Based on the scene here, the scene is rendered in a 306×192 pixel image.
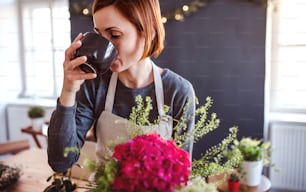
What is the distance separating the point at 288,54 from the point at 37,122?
88 cm

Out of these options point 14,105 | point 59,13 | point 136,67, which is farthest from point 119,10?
point 14,105

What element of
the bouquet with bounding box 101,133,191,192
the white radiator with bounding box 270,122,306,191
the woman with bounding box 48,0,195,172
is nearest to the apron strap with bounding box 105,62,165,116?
the woman with bounding box 48,0,195,172

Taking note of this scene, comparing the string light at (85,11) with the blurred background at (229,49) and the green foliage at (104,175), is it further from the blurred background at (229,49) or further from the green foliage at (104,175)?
the green foliage at (104,175)

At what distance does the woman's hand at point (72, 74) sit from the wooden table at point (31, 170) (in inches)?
13.0

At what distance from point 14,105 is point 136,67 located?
2.04 ft

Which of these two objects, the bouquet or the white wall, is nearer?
the bouquet

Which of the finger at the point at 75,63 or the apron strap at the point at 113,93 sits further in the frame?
the apron strap at the point at 113,93

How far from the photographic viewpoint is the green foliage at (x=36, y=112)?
40.2 inches

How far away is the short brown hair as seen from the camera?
44cm

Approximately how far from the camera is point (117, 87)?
0.53 m

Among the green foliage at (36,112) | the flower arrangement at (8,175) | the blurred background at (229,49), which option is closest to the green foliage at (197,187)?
the blurred background at (229,49)

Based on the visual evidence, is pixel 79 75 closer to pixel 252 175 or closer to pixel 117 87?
pixel 117 87

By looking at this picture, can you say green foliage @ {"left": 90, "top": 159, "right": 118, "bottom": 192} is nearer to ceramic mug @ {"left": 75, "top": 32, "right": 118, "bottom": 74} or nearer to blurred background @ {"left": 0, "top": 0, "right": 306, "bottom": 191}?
ceramic mug @ {"left": 75, "top": 32, "right": 118, "bottom": 74}

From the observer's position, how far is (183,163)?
0.96 ft
